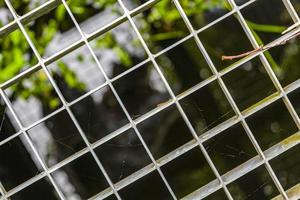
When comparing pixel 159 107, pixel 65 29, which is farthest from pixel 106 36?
pixel 159 107

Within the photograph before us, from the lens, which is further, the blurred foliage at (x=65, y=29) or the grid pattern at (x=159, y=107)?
the blurred foliage at (x=65, y=29)

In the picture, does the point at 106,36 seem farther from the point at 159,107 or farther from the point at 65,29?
the point at 159,107

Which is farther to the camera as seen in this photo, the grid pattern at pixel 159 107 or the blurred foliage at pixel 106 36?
the blurred foliage at pixel 106 36

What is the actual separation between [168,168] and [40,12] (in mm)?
728

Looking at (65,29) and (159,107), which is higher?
(65,29)

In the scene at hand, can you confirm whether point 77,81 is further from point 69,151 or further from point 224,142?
point 224,142

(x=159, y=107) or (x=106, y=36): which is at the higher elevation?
(x=106, y=36)

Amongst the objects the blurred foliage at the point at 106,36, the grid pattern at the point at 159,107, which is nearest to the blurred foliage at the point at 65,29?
the blurred foliage at the point at 106,36

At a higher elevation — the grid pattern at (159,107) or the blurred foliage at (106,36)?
the blurred foliage at (106,36)

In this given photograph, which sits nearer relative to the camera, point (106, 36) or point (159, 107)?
point (159, 107)

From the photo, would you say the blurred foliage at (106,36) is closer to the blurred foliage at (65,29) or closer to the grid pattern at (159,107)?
the blurred foliage at (65,29)

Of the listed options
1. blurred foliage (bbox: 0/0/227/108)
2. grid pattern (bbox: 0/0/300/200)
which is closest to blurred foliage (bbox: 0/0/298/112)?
blurred foliage (bbox: 0/0/227/108)

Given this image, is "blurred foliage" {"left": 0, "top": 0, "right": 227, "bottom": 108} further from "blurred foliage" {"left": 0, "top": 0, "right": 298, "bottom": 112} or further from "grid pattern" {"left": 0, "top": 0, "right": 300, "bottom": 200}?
"grid pattern" {"left": 0, "top": 0, "right": 300, "bottom": 200}

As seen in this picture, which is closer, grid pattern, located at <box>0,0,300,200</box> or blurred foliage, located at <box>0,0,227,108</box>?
grid pattern, located at <box>0,0,300,200</box>
